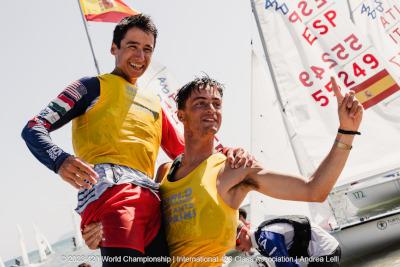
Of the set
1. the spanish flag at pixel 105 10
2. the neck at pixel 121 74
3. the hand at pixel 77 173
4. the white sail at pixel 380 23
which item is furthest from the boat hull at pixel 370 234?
the hand at pixel 77 173

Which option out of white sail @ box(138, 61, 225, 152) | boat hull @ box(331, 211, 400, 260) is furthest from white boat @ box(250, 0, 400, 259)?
white sail @ box(138, 61, 225, 152)

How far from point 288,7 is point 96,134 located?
9276 mm

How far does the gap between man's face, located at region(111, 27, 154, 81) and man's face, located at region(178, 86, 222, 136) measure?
20.8 inches

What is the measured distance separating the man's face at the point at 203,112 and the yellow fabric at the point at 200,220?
0.63ft

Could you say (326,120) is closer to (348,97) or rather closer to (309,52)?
(309,52)

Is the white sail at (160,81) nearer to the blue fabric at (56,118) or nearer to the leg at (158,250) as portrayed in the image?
the blue fabric at (56,118)

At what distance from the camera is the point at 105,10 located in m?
9.13

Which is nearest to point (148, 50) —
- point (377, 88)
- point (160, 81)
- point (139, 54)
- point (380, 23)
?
point (139, 54)

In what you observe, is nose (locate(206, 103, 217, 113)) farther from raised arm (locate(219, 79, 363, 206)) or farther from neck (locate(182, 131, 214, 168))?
raised arm (locate(219, 79, 363, 206))

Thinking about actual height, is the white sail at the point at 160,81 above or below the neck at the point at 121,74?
below

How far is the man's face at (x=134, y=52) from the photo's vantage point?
109 inches

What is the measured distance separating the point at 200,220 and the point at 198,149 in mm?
438

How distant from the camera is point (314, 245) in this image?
8.77ft

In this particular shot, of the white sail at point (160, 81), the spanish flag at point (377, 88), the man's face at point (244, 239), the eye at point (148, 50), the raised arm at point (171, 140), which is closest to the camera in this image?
the man's face at point (244, 239)
